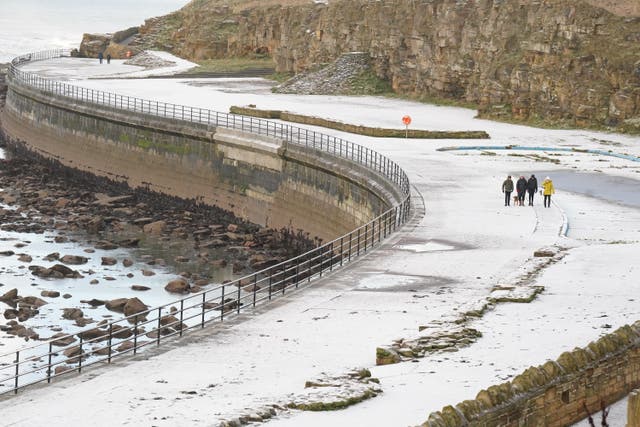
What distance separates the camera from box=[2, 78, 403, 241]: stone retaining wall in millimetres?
43188

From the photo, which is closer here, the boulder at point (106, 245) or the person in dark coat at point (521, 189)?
the person in dark coat at point (521, 189)

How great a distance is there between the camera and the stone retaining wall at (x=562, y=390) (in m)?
15.8

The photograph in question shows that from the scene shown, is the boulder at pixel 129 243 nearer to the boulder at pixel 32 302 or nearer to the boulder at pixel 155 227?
the boulder at pixel 155 227

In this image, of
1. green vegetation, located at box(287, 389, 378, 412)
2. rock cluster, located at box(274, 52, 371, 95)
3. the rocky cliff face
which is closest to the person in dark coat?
the rocky cliff face

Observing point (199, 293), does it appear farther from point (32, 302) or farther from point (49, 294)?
point (49, 294)

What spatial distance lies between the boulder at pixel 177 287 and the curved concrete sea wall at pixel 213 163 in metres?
6.19

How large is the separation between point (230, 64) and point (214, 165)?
36690 millimetres

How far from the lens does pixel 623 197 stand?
129 feet

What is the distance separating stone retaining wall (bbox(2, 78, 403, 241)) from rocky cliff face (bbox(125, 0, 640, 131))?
48.7 feet

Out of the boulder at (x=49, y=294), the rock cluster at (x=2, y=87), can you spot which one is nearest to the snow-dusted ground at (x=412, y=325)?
the boulder at (x=49, y=294)

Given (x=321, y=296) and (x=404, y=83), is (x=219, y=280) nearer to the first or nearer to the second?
(x=321, y=296)

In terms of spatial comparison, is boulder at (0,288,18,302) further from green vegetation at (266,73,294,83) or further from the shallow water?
green vegetation at (266,73,294,83)

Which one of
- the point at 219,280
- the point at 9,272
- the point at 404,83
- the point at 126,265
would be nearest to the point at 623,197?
the point at 219,280

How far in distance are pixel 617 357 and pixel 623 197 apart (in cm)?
2152
